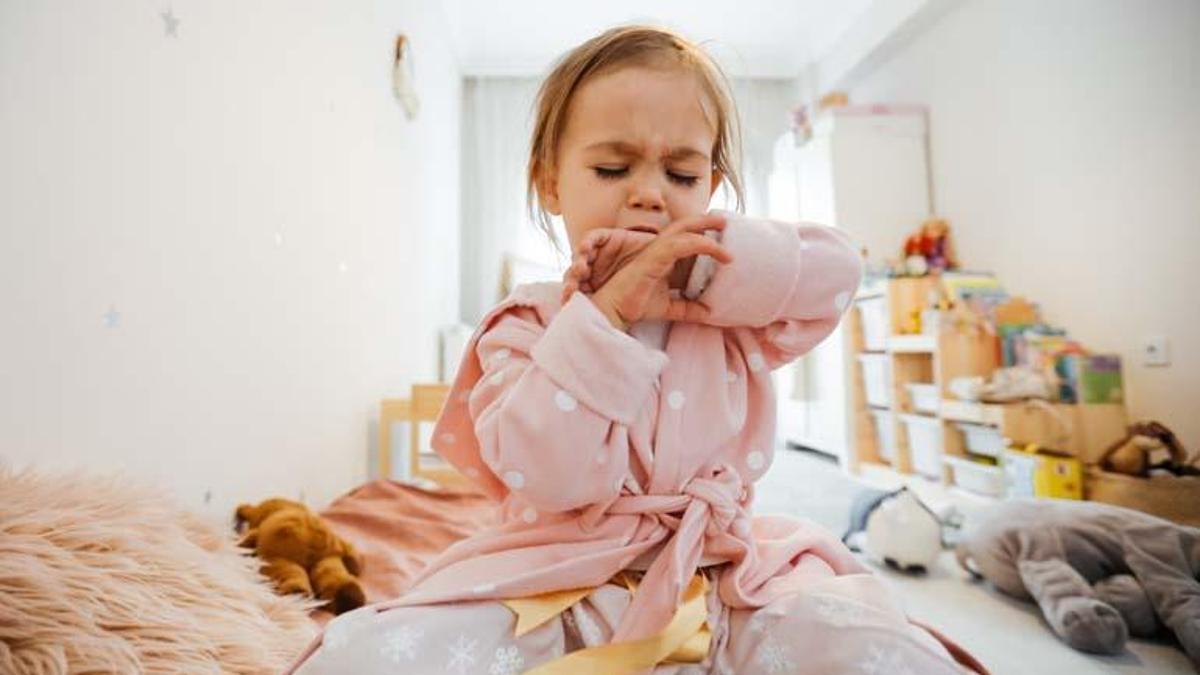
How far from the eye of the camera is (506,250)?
148 inches

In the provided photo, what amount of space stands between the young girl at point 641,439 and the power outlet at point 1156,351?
944 millimetres

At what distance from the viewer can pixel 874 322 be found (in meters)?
2.78

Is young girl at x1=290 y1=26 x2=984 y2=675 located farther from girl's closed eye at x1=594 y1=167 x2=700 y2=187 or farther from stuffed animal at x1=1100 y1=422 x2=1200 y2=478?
stuffed animal at x1=1100 y1=422 x2=1200 y2=478

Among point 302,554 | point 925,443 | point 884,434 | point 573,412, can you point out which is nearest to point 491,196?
point 884,434

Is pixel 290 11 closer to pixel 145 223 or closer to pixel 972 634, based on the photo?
pixel 145 223

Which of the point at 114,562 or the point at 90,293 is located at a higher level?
the point at 90,293

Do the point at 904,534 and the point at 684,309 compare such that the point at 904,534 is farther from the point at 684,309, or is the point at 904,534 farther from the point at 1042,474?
the point at 684,309

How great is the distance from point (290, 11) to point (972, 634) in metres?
1.90

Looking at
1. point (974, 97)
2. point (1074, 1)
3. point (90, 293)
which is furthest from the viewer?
point (974, 97)

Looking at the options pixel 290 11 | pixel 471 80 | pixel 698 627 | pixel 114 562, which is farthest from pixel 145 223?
pixel 471 80

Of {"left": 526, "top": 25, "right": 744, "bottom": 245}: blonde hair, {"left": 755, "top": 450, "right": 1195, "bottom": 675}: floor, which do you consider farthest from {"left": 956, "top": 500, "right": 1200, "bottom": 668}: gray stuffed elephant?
{"left": 526, "top": 25, "right": 744, "bottom": 245}: blonde hair

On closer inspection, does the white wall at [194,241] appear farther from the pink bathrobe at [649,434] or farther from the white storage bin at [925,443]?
the white storage bin at [925,443]

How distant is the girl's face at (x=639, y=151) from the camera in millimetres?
572

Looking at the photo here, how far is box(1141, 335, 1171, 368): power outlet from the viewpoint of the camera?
1.09 meters
